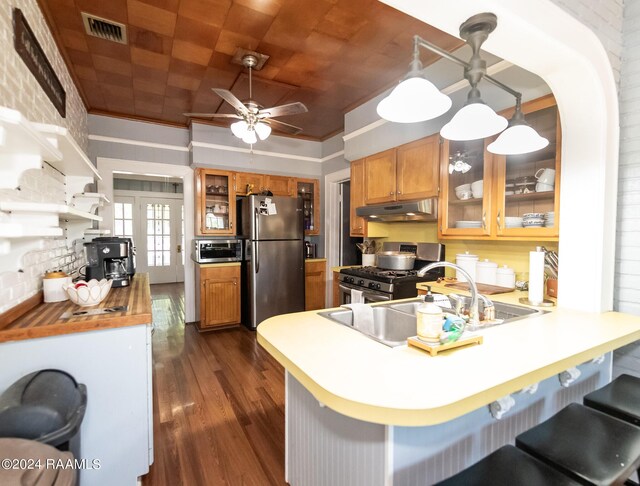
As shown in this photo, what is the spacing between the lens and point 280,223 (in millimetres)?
4223

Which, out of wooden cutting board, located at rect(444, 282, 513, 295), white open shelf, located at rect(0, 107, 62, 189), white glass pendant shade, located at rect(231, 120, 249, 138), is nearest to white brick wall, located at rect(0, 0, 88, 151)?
white open shelf, located at rect(0, 107, 62, 189)

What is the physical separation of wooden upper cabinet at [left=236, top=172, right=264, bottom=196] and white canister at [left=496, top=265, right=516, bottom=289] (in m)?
3.22

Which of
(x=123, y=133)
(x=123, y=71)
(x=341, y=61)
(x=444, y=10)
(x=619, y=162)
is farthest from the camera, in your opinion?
(x=123, y=133)

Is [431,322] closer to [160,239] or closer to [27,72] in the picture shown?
[27,72]

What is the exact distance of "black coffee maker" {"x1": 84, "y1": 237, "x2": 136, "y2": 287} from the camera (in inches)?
88.1

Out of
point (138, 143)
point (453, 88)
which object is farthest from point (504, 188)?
point (138, 143)

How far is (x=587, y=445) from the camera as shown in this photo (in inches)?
41.4

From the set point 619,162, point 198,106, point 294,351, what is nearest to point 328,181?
point 198,106

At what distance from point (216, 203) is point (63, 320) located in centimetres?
305

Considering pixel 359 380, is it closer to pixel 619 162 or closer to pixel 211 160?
→ pixel 619 162

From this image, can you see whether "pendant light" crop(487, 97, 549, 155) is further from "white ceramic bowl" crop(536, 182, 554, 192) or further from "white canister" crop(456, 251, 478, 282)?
"white canister" crop(456, 251, 478, 282)

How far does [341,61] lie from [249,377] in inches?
113

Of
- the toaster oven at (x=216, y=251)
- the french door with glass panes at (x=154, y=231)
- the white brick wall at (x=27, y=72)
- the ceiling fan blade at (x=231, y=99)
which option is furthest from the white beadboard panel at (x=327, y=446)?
the french door with glass panes at (x=154, y=231)

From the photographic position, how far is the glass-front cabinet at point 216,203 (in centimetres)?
421
